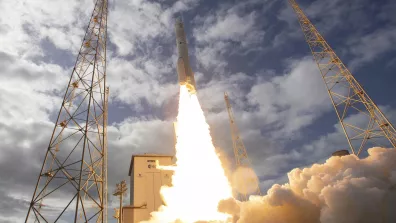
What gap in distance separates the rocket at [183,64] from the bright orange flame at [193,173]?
896 millimetres

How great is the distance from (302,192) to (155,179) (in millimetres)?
33876

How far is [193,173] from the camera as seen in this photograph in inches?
1278

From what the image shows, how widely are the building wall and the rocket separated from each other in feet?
81.2

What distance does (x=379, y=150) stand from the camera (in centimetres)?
2378

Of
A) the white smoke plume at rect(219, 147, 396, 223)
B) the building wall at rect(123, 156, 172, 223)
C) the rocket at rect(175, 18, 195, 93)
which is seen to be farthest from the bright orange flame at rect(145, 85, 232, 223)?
the building wall at rect(123, 156, 172, 223)

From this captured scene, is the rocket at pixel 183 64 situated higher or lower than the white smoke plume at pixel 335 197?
higher

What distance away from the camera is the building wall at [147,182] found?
4969 centimetres

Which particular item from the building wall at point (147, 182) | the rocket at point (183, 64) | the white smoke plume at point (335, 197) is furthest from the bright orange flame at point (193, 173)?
the building wall at point (147, 182)

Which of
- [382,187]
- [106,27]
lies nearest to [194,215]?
[382,187]

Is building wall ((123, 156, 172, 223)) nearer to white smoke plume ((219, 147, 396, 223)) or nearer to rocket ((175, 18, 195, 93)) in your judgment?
rocket ((175, 18, 195, 93))

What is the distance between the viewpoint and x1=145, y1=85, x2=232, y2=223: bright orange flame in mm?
30500

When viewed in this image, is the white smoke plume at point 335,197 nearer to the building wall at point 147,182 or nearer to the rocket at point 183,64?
the rocket at point 183,64

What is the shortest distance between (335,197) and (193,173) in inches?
642

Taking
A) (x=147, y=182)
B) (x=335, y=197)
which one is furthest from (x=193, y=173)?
(x=147, y=182)
